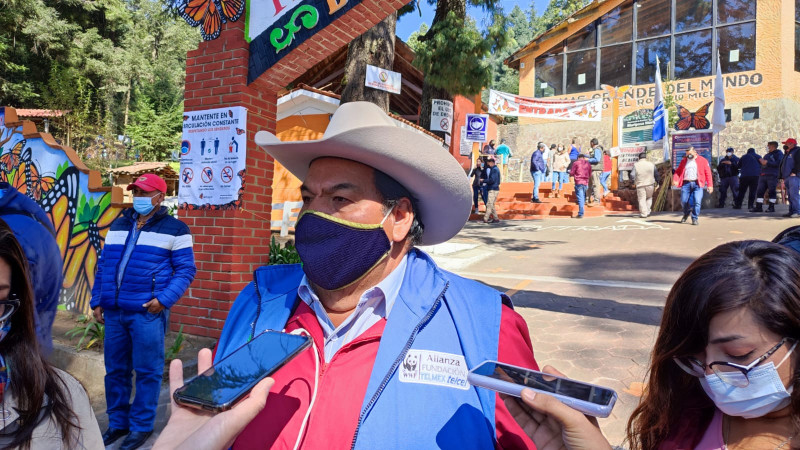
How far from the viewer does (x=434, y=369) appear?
1469 mm

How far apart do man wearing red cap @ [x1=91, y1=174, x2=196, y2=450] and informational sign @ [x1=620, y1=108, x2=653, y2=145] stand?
2119cm

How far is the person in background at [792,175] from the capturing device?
1266 cm

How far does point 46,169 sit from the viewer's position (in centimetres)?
731

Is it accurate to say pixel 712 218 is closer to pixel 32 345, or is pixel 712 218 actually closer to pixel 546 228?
pixel 546 228

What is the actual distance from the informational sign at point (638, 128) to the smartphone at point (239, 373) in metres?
22.4

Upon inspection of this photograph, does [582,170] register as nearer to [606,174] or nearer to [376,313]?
[606,174]

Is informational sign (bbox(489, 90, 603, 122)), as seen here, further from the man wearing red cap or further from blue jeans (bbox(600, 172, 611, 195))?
the man wearing red cap

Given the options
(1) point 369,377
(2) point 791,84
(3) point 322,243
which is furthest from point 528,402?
(2) point 791,84

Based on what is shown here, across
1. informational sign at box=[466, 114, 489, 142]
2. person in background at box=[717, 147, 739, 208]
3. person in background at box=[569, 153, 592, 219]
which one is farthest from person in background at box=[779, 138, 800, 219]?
informational sign at box=[466, 114, 489, 142]

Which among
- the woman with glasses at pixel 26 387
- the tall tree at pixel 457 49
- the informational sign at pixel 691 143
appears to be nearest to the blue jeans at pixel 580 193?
the informational sign at pixel 691 143

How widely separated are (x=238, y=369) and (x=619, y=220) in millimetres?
15369

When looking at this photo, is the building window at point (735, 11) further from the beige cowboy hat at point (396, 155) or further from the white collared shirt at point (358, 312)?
the white collared shirt at point (358, 312)

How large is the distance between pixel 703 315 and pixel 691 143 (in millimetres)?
18739

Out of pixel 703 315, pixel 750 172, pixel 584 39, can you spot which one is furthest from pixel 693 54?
pixel 703 315
